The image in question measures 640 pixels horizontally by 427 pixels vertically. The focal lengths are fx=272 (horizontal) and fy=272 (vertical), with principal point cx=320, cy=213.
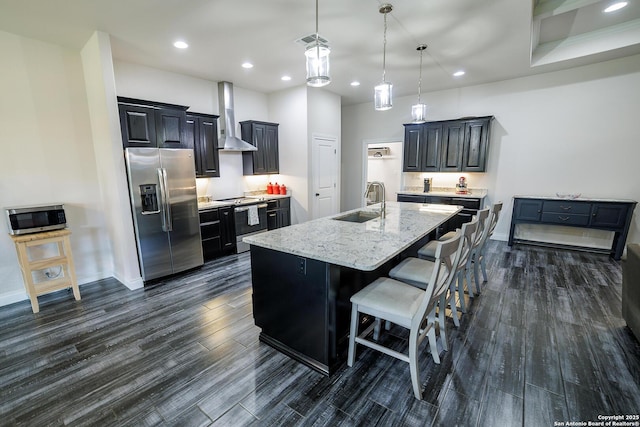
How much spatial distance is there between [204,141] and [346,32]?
109 inches

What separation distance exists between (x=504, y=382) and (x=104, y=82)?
4688mm

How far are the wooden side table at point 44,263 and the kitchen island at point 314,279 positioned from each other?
243 centimetres

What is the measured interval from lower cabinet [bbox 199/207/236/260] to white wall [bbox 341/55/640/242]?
4.71 metres

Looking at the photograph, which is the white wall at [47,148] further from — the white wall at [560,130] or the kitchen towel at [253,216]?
the white wall at [560,130]

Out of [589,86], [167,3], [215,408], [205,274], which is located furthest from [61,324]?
[589,86]

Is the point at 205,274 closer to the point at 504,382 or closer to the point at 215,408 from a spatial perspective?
the point at 215,408

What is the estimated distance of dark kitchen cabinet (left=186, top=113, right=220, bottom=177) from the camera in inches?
169

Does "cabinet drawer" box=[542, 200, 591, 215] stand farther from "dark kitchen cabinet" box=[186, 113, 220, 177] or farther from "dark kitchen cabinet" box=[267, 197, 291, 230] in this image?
→ "dark kitchen cabinet" box=[186, 113, 220, 177]

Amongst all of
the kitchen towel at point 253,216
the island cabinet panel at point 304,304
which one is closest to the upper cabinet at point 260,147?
the kitchen towel at point 253,216

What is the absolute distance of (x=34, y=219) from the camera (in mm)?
2926

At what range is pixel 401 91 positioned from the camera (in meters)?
5.68

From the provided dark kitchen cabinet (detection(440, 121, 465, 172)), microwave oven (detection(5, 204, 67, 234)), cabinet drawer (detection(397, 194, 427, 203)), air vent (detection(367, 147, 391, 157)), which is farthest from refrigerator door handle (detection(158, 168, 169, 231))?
air vent (detection(367, 147, 391, 157))

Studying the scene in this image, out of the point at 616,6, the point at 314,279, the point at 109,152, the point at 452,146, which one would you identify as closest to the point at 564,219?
the point at 452,146

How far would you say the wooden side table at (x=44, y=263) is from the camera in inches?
111
